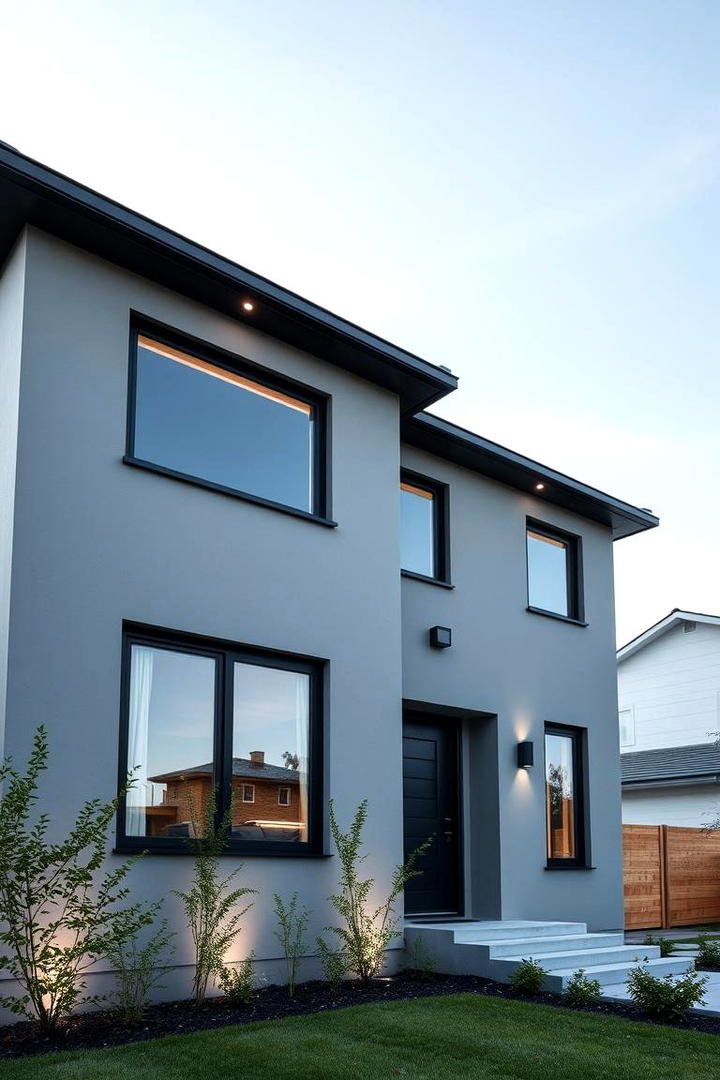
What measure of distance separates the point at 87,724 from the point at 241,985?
2078mm

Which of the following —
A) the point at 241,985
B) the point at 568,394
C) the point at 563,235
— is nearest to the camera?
the point at 241,985

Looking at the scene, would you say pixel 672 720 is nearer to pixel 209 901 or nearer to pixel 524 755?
pixel 524 755

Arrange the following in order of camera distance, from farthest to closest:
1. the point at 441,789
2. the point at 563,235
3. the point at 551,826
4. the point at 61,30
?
the point at 563,235
the point at 551,826
the point at 441,789
the point at 61,30

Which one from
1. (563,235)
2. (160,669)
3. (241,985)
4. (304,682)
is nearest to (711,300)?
(563,235)

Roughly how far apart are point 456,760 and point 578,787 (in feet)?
6.42

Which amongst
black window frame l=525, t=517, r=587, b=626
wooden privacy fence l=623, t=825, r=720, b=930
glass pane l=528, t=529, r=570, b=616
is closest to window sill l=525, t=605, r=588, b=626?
black window frame l=525, t=517, r=587, b=626

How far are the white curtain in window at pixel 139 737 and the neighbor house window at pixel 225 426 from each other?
1.48 metres

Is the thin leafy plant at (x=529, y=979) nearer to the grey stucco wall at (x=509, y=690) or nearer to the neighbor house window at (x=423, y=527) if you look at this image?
the grey stucco wall at (x=509, y=690)

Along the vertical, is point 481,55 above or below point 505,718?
above

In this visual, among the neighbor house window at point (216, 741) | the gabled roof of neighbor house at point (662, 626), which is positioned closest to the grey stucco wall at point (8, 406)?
the neighbor house window at point (216, 741)

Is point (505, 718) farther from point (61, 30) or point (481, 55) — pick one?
point (61, 30)

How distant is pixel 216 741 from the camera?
8.19m

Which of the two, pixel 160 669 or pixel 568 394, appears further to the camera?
pixel 568 394

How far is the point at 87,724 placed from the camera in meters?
7.29
